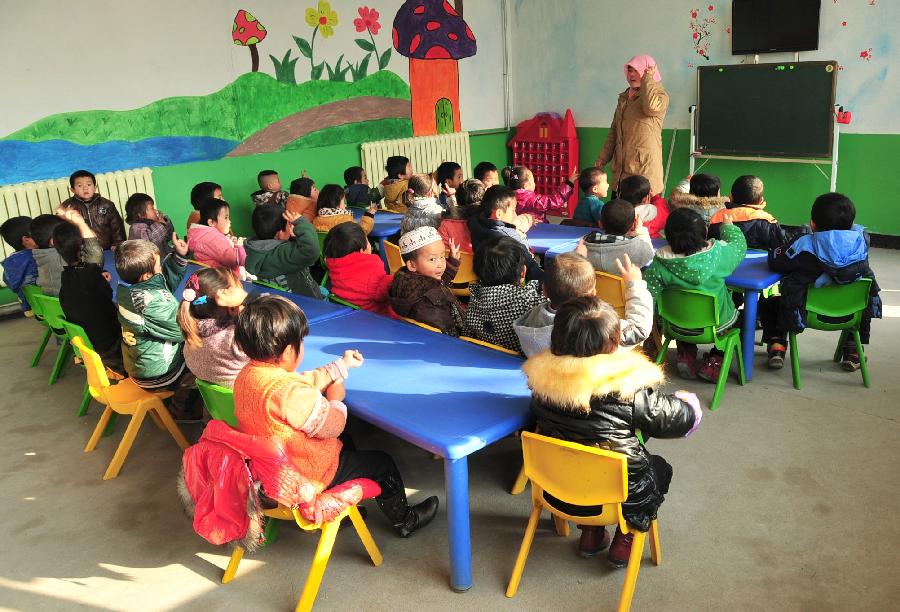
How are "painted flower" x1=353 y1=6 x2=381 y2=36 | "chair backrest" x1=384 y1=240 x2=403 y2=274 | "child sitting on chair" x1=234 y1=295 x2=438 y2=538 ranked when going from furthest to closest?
"painted flower" x1=353 y1=6 x2=381 y2=36 < "chair backrest" x1=384 y1=240 x2=403 y2=274 < "child sitting on chair" x1=234 y1=295 x2=438 y2=538

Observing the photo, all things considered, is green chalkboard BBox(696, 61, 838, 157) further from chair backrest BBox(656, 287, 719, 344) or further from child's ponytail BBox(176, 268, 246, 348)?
child's ponytail BBox(176, 268, 246, 348)

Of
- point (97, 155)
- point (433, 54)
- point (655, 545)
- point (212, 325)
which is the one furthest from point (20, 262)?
point (433, 54)

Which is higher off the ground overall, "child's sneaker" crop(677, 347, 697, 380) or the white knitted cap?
the white knitted cap

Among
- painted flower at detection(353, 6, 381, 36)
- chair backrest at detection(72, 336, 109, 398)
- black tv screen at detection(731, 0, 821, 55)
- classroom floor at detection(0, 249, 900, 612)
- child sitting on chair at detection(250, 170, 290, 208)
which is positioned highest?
painted flower at detection(353, 6, 381, 36)

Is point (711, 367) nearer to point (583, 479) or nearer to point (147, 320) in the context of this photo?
point (583, 479)

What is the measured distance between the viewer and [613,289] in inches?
136

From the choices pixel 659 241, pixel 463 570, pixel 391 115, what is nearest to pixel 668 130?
pixel 391 115

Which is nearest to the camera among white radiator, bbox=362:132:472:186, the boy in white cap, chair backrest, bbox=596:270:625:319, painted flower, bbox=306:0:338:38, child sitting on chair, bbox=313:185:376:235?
the boy in white cap

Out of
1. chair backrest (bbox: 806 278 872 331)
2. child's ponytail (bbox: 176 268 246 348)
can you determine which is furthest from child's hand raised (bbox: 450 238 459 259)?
chair backrest (bbox: 806 278 872 331)

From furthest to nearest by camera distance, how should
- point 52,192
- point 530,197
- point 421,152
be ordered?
1. point 421,152
2. point 52,192
3. point 530,197

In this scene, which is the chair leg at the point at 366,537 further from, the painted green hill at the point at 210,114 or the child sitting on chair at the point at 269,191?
the painted green hill at the point at 210,114

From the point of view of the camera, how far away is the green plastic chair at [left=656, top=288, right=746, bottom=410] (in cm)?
354

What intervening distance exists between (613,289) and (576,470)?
1.46m

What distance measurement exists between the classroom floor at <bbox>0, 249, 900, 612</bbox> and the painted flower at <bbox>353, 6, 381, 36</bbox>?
4942 mm
